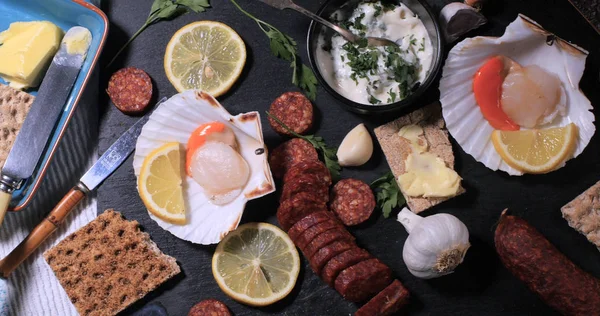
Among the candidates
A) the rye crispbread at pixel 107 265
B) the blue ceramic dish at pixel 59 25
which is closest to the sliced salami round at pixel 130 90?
the blue ceramic dish at pixel 59 25

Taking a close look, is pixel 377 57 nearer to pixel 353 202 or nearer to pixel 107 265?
pixel 353 202

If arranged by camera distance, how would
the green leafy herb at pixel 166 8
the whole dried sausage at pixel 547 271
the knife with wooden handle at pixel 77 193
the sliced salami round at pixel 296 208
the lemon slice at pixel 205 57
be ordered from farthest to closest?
the green leafy herb at pixel 166 8 < the lemon slice at pixel 205 57 < the knife with wooden handle at pixel 77 193 < the sliced salami round at pixel 296 208 < the whole dried sausage at pixel 547 271

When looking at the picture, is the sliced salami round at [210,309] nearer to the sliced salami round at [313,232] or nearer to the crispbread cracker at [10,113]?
the sliced salami round at [313,232]

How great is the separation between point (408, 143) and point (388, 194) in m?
0.32

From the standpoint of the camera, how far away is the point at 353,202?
3492 mm

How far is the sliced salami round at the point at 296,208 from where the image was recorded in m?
3.34

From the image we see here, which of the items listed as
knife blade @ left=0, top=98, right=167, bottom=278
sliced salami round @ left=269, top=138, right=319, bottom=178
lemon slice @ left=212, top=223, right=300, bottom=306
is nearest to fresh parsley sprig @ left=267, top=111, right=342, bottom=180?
sliced salami round @ left=269, top=138, right=319, bottom=178

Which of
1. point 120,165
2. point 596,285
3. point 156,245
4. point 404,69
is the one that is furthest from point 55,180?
point 596,285

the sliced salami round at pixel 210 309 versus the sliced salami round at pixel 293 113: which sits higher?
the sliced salami round at pixel 293 113

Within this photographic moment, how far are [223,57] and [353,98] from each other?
0.82 m

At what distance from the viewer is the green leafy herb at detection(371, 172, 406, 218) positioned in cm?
352

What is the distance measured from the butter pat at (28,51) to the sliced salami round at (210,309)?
165cm

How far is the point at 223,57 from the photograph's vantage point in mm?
3586

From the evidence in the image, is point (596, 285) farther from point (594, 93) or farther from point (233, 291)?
point (233, 291)
